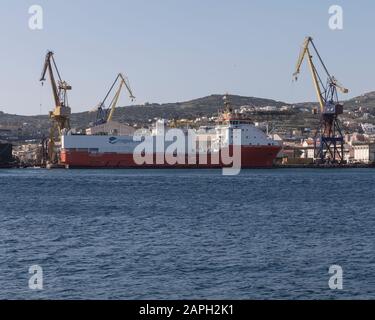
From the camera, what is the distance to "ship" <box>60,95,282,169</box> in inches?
3091

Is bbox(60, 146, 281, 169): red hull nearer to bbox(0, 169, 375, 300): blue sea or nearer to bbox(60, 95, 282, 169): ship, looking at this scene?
bbox(60, 95, 282, 169): ship

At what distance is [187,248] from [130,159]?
62.4 m

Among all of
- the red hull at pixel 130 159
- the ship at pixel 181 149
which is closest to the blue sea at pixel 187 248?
the red hull at pixel 130 159

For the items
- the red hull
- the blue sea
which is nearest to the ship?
the red hull

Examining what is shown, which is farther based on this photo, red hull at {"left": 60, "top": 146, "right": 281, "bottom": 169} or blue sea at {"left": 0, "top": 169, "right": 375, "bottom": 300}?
red hull at {"left": 60, "top": 146, "right": 281, "bottom": 169}

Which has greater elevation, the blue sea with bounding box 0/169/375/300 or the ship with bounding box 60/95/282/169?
the ship with bounding box 60/95/282/169

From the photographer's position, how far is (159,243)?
18984mm

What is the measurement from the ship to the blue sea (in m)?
44.6

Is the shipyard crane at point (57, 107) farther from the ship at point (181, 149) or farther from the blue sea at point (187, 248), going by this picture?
the blue sea at point (187, 248)

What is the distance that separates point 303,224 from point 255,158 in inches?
Answer: 2158

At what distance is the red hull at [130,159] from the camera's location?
78500mm
